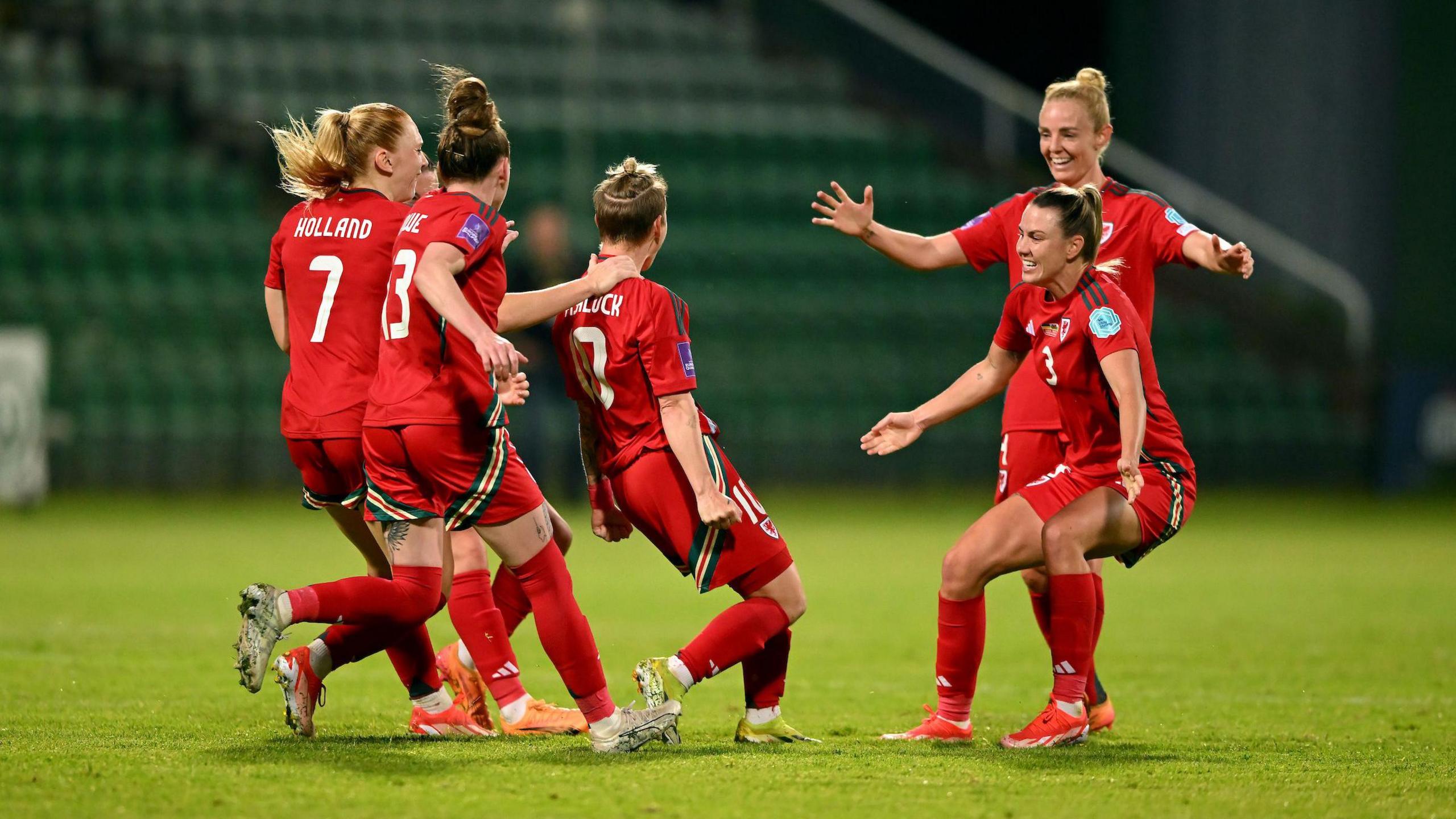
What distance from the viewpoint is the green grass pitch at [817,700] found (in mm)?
3848

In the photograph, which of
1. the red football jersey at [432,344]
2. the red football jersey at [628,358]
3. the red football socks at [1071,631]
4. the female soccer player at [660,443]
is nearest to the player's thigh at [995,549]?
the red football socks at [1071,631]

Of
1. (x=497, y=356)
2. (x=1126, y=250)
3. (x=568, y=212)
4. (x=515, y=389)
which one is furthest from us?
(x=568, y=212)

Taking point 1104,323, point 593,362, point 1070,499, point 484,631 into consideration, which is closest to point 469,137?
point 593,362

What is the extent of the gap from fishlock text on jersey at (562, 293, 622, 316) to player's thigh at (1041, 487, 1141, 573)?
1369mm

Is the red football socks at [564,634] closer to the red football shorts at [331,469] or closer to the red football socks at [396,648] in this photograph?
the red football socks at [396,648]

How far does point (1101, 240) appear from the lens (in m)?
5.09

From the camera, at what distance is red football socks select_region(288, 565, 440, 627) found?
4.28 metres

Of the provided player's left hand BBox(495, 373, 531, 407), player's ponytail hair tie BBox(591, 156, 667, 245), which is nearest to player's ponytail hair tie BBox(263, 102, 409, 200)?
player's ponytail hair tie BBox(591, 156, 667, 245)

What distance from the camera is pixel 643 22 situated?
20.2m

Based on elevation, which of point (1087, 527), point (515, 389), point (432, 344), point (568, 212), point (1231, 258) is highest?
point (568, 212)

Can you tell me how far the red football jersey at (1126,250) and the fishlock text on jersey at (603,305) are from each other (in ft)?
4.43

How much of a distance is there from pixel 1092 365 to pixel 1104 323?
0.45ft

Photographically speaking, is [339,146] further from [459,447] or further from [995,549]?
[995,549]

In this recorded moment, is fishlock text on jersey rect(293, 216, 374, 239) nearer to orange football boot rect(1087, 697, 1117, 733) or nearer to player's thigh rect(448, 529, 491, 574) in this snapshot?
player's thigh rect(448, 529, 491, 574)
